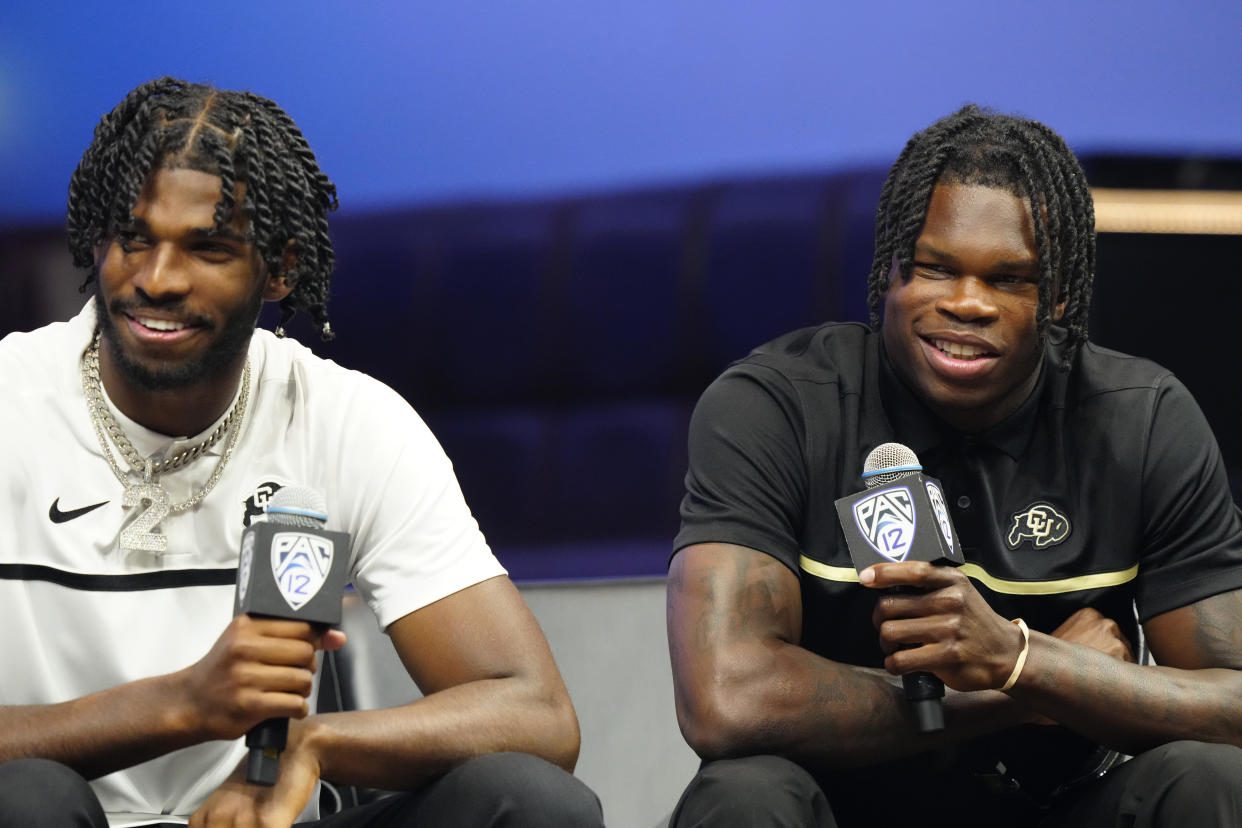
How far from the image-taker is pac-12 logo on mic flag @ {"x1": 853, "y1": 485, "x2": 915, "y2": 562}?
1.56 meters

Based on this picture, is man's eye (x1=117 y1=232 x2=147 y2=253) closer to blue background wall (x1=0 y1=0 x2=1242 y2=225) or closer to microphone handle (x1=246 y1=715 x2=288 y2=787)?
microphone handle (x1=246 y1=715 x2=288 y2=787)

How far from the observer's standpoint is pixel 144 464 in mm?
1855

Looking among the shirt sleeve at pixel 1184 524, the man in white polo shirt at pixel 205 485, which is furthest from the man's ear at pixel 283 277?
the shirt sleeve at pixel 1184 524

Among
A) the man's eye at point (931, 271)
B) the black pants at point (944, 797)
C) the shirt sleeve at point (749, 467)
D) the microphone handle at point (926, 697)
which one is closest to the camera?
the microphone handle at point (926, 697)

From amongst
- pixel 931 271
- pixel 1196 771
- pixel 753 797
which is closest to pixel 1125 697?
pixel 1196 771

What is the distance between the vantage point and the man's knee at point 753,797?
1.61 meters

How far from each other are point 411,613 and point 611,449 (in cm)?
110

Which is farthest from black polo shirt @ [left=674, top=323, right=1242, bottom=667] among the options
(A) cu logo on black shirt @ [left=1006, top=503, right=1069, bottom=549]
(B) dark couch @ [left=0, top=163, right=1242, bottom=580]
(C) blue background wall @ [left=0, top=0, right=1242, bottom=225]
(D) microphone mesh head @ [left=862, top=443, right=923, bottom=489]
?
(C) blue background wall @ [left=0, top=0, right=1242, bottom=225]

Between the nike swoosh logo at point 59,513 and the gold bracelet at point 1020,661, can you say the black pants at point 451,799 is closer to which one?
the nike swoosh logo at point 59,513

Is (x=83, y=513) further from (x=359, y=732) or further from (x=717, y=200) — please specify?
(x=717, y=200)

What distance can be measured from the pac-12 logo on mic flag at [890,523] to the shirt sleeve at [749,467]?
1.04 feet

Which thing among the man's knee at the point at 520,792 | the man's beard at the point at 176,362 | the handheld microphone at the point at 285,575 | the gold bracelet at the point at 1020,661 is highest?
the man's beard at the point at 176,362

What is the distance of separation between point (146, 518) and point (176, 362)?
0.67 ft

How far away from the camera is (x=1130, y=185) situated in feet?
9.56
